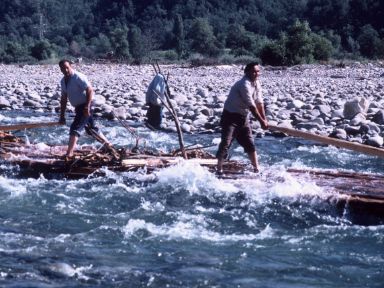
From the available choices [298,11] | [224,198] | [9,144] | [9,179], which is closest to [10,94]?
[9,144]

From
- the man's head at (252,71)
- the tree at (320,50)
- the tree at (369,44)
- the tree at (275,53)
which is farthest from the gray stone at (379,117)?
the tree at (369,44)

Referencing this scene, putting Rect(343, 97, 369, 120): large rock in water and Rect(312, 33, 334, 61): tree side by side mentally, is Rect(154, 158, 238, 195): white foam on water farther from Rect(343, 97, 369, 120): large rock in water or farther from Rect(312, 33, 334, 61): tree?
Rect(312, 33, 334, 61): tree

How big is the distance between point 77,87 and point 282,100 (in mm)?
11216

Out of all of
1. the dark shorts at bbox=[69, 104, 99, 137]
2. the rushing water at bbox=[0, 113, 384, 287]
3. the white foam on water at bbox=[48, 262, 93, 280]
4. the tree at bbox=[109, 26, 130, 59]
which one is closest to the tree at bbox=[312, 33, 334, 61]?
the tree at bbox=[109, 26, 130, 59]

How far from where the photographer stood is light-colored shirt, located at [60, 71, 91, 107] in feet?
35.3

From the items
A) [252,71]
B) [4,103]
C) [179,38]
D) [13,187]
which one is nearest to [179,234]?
[252,71]

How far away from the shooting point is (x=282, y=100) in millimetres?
21219

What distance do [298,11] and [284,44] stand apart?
40215mm

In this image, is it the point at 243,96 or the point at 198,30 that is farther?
the point at 198,30

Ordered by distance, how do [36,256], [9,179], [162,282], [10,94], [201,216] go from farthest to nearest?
[10,94] → [9,179] → [201,216] → [36,256] → [162,282]

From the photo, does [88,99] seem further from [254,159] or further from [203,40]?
[203,40]

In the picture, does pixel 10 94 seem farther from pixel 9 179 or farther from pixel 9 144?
pixel 9 179

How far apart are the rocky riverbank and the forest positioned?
8.49m

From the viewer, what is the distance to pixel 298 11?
7881cm
